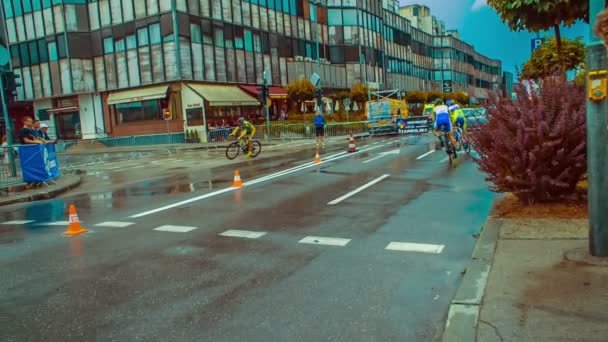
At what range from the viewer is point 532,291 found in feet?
13.4

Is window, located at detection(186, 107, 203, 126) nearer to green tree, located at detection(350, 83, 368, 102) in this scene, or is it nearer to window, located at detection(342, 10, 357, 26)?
green tree, located at detection(350, 83, 368, 102)

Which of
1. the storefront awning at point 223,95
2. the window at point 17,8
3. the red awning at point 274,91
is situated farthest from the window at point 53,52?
the red awning at point 274,91

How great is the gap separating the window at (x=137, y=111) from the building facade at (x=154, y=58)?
8cm

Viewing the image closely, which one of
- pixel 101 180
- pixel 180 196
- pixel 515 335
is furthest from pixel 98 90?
pixel 515 335

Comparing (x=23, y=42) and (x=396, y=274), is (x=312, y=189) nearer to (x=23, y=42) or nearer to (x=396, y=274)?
(x=396, y=274)

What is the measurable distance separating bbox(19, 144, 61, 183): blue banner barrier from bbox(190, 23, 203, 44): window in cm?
2257

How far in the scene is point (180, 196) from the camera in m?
10.9

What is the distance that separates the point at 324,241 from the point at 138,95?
34410 millimetres

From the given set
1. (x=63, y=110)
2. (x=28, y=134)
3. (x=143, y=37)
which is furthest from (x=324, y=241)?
(x=63, y=110)

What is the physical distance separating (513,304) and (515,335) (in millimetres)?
544

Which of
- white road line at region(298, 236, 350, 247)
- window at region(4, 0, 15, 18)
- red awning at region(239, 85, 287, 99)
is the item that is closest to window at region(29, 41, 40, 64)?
window at region(4, 0, 15, 18)

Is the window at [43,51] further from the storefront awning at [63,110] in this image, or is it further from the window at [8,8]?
the window at [8,8]

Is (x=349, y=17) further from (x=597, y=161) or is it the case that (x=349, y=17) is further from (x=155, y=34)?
(x=597, y=161)

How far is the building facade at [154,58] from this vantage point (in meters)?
36.0
